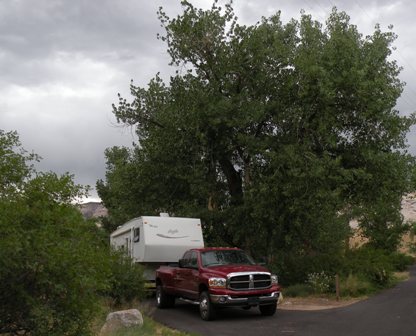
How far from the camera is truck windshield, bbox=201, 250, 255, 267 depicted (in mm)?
16203

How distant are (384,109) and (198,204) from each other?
29.4 feet

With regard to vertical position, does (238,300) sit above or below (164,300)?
below

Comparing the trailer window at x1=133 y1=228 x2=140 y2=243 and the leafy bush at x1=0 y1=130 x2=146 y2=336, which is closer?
the leafy bush at x1=0 y1=130 x2=146 y2=336

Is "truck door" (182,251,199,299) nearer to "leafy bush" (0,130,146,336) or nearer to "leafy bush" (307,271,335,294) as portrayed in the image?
"leafy bush" (307,271,335,294)

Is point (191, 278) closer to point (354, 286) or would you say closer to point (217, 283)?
point (217, 283)

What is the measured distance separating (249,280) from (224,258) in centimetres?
157

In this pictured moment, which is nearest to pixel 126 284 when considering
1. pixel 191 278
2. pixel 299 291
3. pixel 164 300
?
pixel 191 278

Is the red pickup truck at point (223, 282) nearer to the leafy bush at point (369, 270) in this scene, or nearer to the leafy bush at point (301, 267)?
the leafy bush at point (301, 267)

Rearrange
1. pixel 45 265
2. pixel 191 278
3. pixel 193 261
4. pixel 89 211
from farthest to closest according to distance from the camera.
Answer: pixel 89 211 → pixel 193 261 → pixel 191 278 → pixel 45 265

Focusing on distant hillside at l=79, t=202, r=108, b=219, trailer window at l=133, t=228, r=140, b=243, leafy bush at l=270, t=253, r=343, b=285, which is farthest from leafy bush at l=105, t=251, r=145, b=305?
leafy bush at l=270, t=253, r=343, b=285

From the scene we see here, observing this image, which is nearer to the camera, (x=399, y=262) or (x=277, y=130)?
(x=277, y=130)

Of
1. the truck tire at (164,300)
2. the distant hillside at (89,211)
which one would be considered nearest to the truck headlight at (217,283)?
the distant hillside at (89,211)

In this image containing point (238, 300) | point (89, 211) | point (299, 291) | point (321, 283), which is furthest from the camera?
point (89, 211)

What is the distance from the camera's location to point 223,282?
48.5 feet
